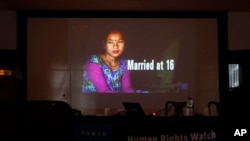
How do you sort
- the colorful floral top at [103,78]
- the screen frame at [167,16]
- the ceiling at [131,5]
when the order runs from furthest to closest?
1. the screen frame at [167,16]
2. the colorful floral top at [103,78]
3. the ceiling at [131,5]

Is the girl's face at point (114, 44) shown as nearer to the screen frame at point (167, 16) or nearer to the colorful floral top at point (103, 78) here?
the colorful floral top at point (103, 78)

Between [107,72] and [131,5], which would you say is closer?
[131,5]

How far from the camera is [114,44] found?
7.61 meters

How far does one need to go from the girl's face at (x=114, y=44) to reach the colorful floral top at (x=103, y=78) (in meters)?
0.19

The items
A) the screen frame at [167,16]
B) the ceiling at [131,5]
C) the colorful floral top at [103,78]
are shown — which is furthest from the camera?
the screen frame at [167,16]

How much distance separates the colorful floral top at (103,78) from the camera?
7520 millimetres

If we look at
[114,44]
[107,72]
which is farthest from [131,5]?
[107,72]

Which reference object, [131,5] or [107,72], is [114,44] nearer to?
[107,72]

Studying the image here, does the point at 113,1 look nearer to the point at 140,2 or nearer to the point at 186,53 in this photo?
the point at 140,2

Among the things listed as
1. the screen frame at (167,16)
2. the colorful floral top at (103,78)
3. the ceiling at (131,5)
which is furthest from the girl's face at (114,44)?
the ceiling at (131,5)

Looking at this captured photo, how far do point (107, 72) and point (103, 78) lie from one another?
0.43 ft

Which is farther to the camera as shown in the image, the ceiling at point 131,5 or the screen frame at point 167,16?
the screen frame at point 167,16

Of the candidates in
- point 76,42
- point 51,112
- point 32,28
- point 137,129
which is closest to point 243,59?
point 76,42

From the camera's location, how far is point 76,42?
7570 mm
